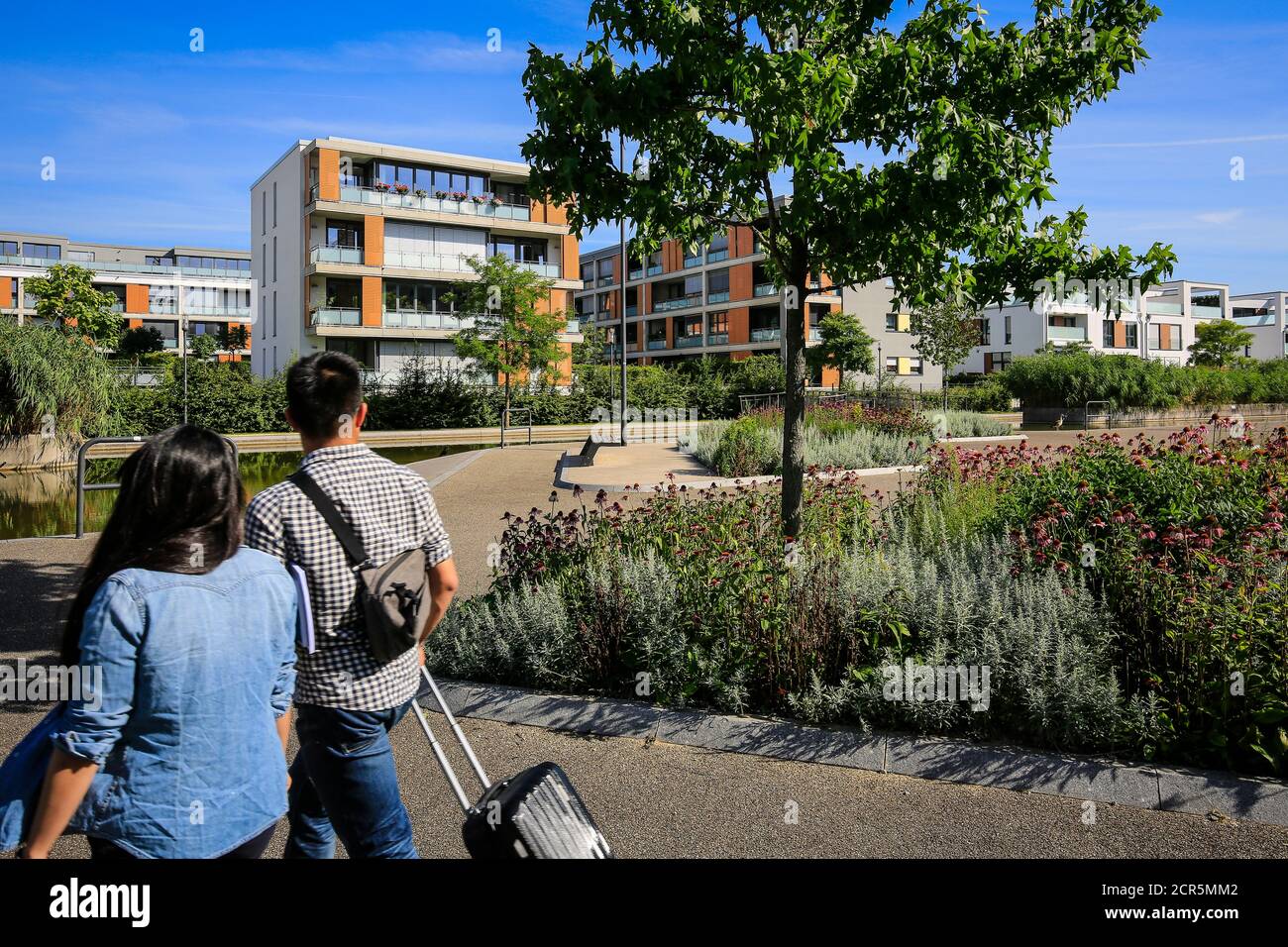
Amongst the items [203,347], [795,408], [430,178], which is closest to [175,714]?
[795,408]

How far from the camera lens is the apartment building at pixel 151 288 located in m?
68.2

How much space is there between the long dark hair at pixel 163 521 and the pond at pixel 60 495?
5918 mm

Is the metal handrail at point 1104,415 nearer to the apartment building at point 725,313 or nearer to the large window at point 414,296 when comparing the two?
the apartment building at point 725,313

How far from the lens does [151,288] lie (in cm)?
7125

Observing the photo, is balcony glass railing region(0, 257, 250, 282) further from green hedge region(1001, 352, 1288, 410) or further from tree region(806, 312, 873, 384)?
green hedge region(1001, 352, 1288, 410)

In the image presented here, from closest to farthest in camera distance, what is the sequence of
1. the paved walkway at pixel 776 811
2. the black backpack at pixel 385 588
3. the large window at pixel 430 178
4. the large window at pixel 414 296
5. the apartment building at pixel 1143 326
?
the black backpack at pixel 385 588
the paved walkway at pixel 776 811
the large window at pixel 414 296
the large window at pixel 430 178
the apartment building at pixel 1143 326

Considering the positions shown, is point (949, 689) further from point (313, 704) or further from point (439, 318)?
point (439, 318)

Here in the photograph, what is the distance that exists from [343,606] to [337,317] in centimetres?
4183

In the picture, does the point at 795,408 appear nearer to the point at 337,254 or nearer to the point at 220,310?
the point at 337,254

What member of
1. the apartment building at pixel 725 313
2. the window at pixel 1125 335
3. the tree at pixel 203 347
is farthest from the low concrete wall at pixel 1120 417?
the tree at pixel 203 347

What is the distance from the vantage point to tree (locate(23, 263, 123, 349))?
45312 millimetres

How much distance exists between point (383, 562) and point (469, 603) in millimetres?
3389
